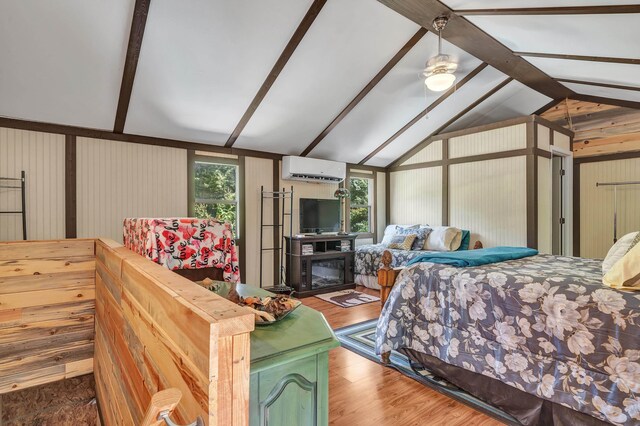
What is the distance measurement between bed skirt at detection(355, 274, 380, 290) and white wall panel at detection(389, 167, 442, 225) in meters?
1.49

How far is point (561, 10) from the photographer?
250cm

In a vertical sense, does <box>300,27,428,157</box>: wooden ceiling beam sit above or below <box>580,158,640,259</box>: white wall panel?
above

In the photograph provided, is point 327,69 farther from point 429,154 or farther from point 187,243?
point 429,154

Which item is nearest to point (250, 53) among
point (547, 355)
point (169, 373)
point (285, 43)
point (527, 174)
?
point (285, 43)

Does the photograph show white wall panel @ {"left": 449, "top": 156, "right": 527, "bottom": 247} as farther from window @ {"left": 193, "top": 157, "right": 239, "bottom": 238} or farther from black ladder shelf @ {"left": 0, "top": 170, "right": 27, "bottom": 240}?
black ladder shelf @ {"left": 0, "top": 170, "right": 27, "bottom": 240}

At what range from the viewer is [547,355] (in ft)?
6.03

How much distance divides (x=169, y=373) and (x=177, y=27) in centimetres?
289

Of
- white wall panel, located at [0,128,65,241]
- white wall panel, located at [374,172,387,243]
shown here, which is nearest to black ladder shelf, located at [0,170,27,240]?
white wall panel, located at [0,128,65,241]

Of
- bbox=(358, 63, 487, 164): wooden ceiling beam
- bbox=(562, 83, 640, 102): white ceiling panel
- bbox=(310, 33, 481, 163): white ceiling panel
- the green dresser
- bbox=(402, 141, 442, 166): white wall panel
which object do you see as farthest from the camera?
bbox=(402, 141, 442, 166): white wall panel

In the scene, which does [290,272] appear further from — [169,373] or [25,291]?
[169,373]

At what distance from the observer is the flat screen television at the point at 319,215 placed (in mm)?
5277

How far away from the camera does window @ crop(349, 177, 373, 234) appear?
6176mm

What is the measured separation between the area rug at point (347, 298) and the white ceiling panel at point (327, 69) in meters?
2.43

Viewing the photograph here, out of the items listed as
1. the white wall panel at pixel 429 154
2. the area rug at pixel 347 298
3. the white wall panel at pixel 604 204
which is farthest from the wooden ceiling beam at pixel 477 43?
the area rug at pixel 347 298
